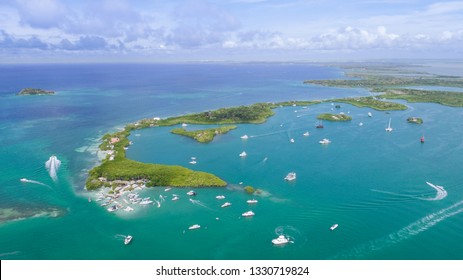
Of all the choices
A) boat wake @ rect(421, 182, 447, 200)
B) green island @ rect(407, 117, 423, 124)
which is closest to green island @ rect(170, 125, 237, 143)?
boat wake @ rect(421, 182, 447, 200)

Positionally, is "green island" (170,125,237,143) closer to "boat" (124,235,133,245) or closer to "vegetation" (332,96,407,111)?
"boat" (124,235,133,245)

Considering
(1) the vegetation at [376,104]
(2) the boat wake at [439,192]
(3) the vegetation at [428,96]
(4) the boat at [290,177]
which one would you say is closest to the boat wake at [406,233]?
(2) the boat wake at [439,192]

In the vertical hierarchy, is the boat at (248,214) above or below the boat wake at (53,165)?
below

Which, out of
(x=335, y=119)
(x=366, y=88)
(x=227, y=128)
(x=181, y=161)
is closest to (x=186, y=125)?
(x=227, y=128)

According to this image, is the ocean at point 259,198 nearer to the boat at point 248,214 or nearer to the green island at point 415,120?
the boat at point 248,214

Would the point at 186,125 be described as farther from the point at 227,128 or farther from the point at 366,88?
the point at 366,88

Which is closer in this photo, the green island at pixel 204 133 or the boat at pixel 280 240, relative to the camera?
the boat at pixel 280 240
